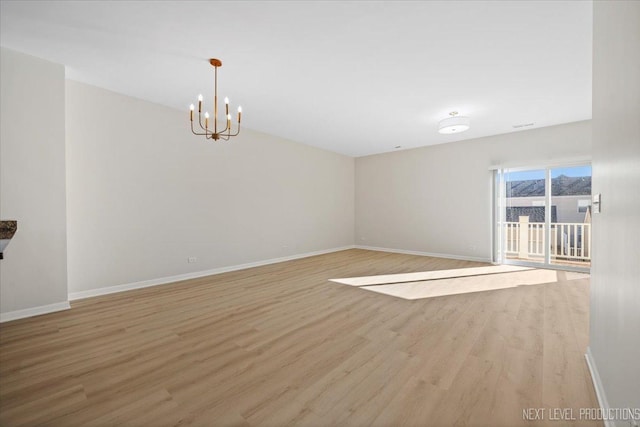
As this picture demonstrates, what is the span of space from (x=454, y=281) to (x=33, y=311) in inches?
220

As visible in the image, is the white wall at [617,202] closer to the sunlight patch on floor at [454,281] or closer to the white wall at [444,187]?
the sunlight patch on floor at [454,281]

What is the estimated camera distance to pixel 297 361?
1.96 metres

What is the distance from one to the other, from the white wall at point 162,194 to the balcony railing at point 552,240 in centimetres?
495

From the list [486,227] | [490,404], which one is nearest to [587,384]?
[490,404]

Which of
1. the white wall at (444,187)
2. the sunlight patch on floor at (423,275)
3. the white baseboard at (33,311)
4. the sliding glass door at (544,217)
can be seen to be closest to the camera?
the white baseboard at (33,311)

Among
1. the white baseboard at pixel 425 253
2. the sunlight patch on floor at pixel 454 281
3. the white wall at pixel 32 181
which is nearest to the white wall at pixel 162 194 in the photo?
the white wall at pixel 32 181

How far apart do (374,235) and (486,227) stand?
2.90 metres

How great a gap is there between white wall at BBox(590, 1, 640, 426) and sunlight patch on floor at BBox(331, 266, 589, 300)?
6.44ft

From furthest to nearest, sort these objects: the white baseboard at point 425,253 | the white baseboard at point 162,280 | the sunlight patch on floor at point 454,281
A: the white baseboard at point 425,253 → the sunlight patch on floor at point 454,281 → the white baseboard at point 162,280

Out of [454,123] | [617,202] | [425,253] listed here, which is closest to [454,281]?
[425,253]

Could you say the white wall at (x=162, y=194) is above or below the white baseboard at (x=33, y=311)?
above

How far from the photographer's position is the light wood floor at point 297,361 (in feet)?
4.78

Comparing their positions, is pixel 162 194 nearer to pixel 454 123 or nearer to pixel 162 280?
pixel 162 280

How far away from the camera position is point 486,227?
576cm
